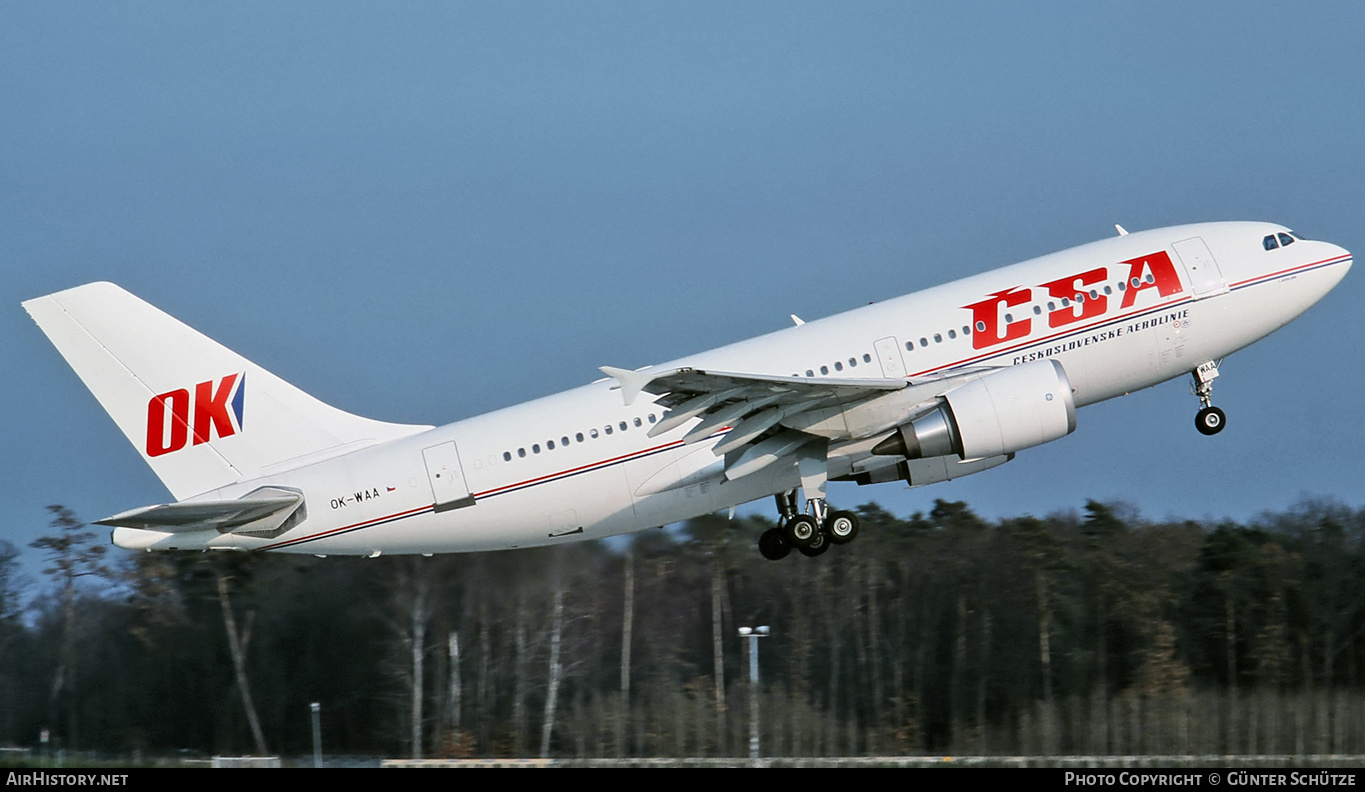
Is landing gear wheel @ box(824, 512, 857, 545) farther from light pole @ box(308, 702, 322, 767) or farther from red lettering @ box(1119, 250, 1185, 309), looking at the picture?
light pole @ box(308, 702, 322, 767)

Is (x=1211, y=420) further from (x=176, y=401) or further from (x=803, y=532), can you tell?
(x=176, y=401)

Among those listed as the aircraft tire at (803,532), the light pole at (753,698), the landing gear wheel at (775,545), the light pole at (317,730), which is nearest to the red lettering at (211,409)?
the landing gear wheel at (775,545)

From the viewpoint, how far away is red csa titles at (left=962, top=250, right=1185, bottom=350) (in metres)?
29.6

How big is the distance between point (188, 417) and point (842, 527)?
45.0 ft

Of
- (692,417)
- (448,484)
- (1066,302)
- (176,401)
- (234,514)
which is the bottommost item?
(234,514)

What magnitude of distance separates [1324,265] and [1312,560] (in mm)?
21345

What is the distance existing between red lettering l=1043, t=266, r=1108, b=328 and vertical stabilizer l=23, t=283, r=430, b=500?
43.3 ft

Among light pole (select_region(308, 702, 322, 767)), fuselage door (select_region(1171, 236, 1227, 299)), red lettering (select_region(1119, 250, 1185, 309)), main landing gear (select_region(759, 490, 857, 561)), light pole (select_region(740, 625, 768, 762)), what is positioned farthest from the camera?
light pole (select_region(308, 702, 322, 767))

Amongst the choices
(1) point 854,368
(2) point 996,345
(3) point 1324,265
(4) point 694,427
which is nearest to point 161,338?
(4) point 694,427

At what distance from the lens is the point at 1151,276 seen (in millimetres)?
30047

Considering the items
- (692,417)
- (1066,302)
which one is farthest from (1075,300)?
(692,417)

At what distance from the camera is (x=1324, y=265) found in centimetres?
3123

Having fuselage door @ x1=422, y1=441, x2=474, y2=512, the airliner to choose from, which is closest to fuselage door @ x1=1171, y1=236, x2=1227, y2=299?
the airliner

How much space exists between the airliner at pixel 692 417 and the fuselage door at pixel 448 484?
4 cm
